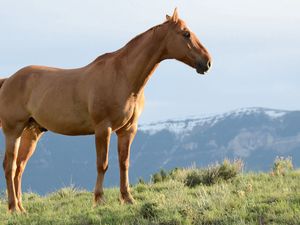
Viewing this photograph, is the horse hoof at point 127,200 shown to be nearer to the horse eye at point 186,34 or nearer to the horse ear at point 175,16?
the horse eye at point 186,34

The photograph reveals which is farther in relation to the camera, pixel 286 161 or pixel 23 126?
pixel 286 161

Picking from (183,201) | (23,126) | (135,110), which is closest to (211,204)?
(183,201)

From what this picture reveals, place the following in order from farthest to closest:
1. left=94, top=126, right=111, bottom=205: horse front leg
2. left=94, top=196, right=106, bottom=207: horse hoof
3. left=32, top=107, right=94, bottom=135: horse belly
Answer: left=32, top=107, right=94, bottom=135: horse belly → left=94, top=196, right=106, bottom=207: horse hoof → left=94, top=126, right=111, bottom=205: horse front leg

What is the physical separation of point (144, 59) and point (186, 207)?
268cm

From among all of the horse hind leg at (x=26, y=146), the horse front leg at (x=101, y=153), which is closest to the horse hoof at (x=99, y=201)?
the horse front leg at (x=101, y=153)

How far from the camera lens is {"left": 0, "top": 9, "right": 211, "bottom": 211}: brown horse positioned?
1051 cm

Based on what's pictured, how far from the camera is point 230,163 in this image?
14016 millimetres

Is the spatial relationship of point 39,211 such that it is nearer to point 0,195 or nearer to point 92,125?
point 92,125

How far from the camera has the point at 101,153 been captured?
1054cm

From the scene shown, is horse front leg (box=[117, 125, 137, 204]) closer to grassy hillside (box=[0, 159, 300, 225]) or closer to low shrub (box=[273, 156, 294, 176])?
grassy hillside (box=[0, 159, 300, 225])

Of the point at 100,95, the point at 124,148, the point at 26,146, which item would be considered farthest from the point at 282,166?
the point at 100,95

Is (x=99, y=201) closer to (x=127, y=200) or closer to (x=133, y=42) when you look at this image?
(x=127, y=200)

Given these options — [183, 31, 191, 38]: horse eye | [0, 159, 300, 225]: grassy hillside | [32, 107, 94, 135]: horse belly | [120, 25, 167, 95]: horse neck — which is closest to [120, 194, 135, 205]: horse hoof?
[0, 159, 300, 225]: grassy hillside

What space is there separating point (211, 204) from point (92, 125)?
2459mm
